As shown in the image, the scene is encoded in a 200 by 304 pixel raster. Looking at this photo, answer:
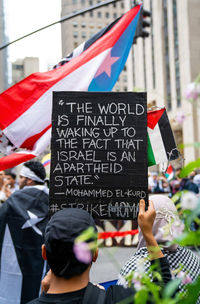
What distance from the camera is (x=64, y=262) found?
5.54 ft

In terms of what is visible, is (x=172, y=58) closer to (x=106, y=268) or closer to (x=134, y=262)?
(x=106, y=268)

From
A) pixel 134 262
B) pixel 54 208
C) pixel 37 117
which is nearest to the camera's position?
pixel 134 262

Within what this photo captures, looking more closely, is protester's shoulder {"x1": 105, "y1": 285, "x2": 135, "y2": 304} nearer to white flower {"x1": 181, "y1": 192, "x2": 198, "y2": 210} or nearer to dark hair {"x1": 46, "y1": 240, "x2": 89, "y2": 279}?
dark hair {"x1": 46, "y1": 240, "x2": 89, "y2": 279}

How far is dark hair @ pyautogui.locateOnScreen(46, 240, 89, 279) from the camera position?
1.68 meters

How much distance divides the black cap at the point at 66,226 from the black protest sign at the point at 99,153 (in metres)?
0.84

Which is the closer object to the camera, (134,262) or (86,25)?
(134,262)

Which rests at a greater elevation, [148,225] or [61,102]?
[61,102]

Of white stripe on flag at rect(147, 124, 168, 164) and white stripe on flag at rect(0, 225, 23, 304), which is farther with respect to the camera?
white stripe on flag at rect(0, 225, 23, 304)

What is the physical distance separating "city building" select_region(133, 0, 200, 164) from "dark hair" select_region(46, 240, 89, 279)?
1499 inches

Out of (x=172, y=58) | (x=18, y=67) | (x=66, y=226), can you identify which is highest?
(x=18, y=67)

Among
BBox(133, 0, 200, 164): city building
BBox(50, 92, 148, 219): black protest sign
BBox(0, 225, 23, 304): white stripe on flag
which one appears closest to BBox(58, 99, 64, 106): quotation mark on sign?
BBox(50, 92, 148, 219): black protest sign

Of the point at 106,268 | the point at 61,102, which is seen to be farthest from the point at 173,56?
the point at 61,102

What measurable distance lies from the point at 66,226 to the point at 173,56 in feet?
162

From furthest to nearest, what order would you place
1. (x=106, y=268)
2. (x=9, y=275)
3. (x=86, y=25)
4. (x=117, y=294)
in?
(x=86, y=25) < (x=106, y=268) < (x=9, y=275) < (x=117, y=294)
